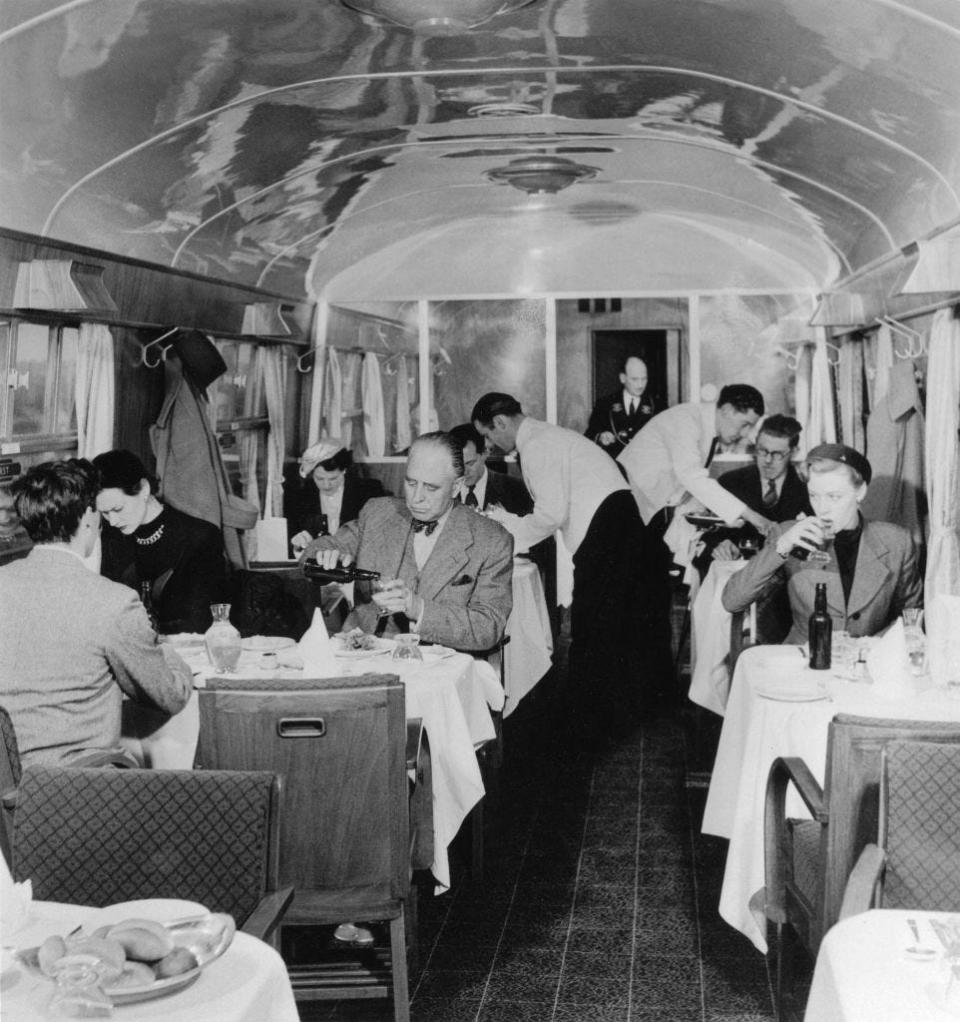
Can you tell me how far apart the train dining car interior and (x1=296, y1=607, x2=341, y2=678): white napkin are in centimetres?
34

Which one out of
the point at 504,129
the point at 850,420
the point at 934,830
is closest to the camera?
the point at 934,830

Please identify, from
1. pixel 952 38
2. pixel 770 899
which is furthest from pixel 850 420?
pixel 770 899

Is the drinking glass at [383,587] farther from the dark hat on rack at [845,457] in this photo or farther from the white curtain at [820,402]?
the white curtain at [820,402]

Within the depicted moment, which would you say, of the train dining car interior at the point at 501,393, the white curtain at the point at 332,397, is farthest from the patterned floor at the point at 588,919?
the white curtain at the point at 332,397

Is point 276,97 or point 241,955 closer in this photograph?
point 241,955

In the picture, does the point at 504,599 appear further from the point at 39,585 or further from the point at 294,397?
the point at 294,397

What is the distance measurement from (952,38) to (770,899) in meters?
2.81

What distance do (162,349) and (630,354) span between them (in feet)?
22.6

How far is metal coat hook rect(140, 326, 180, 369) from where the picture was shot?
6840mm

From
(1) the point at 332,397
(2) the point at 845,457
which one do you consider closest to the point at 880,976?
(2) the point at 845,457

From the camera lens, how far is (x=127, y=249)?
21.1ft

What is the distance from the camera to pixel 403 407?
1145 centimetres

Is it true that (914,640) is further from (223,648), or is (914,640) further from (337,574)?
(223,648)

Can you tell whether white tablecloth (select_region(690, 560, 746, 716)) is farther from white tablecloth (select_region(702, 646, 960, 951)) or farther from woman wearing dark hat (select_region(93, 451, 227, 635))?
woman wearing dark hat (select_region(93, 451, 227, 635))
